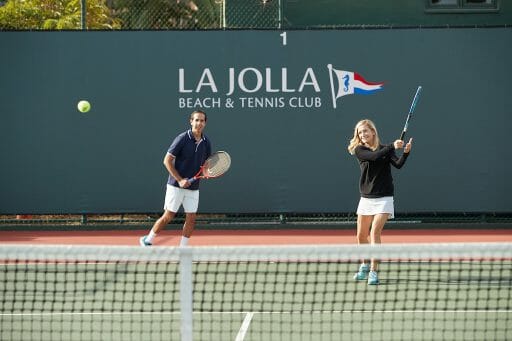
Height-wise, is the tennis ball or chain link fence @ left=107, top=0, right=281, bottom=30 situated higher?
chain link fence @ left=107, top=0, right=281, bottom=30

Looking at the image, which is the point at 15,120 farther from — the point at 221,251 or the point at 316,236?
the point at 221,251

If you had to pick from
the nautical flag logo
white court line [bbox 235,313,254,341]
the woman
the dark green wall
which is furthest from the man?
the nautical flag logo

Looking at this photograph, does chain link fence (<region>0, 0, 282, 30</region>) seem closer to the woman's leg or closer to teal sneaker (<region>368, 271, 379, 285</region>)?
the woman's leg

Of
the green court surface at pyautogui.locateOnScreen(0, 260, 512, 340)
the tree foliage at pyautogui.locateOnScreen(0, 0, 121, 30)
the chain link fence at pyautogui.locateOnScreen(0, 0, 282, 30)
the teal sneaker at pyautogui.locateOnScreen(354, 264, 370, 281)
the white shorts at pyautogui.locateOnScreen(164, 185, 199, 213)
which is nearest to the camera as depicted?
the green court surface at pyautogui.locateOnScreen(0, 260, 512, 340)

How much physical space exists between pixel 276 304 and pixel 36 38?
Result: 259 inches

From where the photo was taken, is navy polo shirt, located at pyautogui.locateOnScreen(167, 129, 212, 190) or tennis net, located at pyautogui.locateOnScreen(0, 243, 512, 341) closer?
tennis net, located at pyautogui.locateOnScreen(0, 243, 512, 341)

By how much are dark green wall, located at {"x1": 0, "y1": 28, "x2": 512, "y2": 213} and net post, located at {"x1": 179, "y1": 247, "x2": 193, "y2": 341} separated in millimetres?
7737

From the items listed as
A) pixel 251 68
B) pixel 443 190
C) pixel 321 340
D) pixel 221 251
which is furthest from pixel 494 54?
pixel 221 251

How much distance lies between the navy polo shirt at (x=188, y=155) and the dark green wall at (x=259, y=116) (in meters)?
3.07

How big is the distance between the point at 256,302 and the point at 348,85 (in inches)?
219

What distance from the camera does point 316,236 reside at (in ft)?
38.7

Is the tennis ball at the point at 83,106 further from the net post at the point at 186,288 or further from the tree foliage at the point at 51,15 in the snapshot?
the net post at the point at 186,288

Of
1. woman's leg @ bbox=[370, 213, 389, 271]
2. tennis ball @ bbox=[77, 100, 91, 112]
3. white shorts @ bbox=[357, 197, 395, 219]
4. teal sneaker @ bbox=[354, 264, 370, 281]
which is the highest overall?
tennis ball @ bbox=[77, 100, 91, 112]

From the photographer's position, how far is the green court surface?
6.13 m
